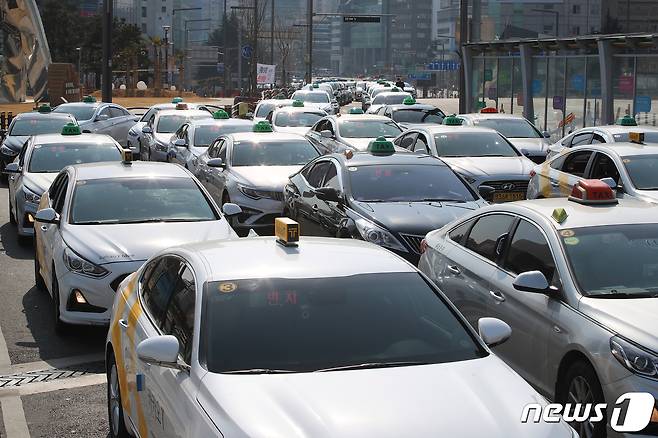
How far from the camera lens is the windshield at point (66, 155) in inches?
621

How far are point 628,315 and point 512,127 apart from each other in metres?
16.6

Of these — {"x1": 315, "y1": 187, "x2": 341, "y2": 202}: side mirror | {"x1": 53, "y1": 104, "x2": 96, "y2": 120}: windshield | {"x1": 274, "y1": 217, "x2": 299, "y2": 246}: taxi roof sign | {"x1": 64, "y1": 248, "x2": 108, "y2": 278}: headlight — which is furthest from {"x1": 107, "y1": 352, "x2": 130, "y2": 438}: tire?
{"x1": 53, "y1": 104, "x2": 96, "y2": 120}: windshield

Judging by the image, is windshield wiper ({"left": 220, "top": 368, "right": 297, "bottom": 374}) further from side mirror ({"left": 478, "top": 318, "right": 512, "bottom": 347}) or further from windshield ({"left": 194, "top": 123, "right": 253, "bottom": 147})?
windshield ({"left": 194, "top": 123, "right": 253, "bottom": 147})

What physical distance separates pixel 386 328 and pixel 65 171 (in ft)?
23.7

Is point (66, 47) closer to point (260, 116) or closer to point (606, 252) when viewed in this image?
point (260, 116)

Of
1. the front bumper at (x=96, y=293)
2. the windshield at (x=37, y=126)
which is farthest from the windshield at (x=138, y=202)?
the windshield at (x=37, y=126)

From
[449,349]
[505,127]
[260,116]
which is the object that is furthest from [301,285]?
[260,116]

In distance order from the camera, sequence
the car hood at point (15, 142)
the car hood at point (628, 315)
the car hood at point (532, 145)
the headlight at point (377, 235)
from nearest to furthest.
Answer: the car hood at point (628, 315), the headlight at point (377, 235), the car hood at point (532, 145), the car hood at point (15, 142)

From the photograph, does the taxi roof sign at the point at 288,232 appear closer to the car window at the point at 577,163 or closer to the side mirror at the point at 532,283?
the side mirror at the point at 532,283

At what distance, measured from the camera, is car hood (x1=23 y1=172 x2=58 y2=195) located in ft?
49.0

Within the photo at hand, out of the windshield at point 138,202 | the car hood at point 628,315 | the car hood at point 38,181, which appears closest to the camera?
the car hood at point 628,315

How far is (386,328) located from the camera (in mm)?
5402

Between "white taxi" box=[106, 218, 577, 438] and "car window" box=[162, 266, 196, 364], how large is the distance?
1 cm

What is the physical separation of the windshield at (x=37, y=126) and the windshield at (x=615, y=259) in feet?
58.8
